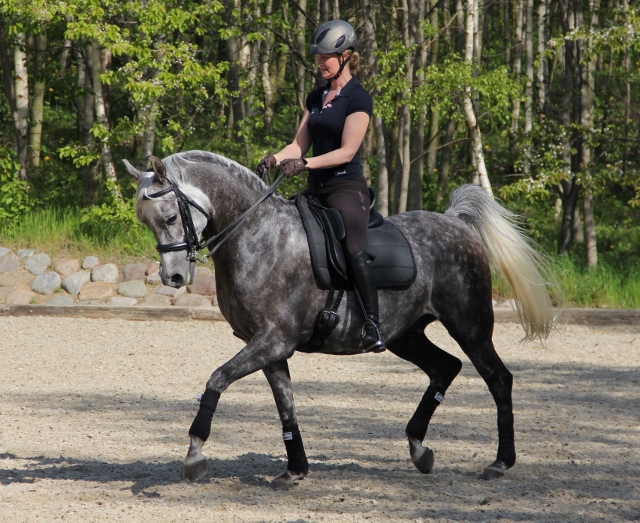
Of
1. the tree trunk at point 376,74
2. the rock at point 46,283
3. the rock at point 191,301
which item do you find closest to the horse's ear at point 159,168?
the rock at point 191,301

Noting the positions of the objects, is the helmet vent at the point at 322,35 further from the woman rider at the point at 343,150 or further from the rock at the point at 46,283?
the rock at the point at 46,283

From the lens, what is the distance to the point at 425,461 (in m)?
5.50

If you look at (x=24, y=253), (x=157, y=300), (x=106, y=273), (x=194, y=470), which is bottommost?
(x=157, y=300)

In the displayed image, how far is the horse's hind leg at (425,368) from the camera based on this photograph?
567 cm

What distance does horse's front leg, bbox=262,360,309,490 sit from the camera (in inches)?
199

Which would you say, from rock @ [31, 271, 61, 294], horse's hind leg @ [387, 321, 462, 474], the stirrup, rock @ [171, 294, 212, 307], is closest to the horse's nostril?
the stirrup

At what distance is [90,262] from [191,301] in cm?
210

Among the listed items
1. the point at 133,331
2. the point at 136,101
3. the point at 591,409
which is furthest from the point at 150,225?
the point at 136,101

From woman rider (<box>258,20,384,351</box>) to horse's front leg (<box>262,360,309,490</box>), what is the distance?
0.52 metres

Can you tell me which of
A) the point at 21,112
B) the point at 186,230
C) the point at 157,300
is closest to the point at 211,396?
the point at 186,230

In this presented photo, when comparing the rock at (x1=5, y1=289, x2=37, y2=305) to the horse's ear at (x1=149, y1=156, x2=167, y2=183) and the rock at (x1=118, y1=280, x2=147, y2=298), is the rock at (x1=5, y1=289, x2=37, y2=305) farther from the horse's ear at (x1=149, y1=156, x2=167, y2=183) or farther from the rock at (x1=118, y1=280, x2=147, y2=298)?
the horse's ear at (x1=149, y1=156, x2=167, y2=183)

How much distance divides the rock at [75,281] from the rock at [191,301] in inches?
61.5

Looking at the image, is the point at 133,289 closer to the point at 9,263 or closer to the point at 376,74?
the point at 9,263

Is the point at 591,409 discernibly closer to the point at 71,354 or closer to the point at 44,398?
the point at 44,398
